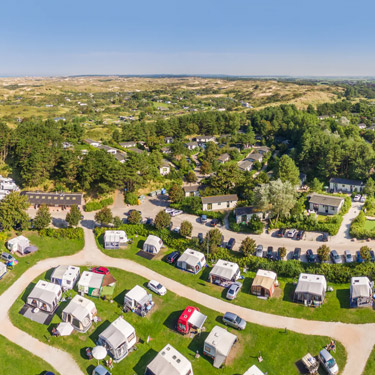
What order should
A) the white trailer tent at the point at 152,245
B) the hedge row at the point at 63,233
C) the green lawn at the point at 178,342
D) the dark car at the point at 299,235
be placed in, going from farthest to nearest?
the hedge row at the point at 63,233 < the dark car at the point at 299,235 < the white trailer tent at the point at 152,245 < the green lawn at the point at 178,342

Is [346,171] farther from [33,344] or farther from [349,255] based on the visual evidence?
[33,344]

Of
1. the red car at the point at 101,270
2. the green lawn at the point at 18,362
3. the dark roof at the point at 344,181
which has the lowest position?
the green lawn at the point at 18,362

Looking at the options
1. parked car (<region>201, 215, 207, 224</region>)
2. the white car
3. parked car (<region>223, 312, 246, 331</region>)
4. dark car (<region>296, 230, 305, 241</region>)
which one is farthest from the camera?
parked car (<region>201, 215, 207, 224</region>)

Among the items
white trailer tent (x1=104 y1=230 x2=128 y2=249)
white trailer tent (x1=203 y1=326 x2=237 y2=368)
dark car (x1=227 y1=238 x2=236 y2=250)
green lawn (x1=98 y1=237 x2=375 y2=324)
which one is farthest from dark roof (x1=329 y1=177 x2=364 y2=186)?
white trailer tent (x1=203 y1=326 x2=237 y2=368)

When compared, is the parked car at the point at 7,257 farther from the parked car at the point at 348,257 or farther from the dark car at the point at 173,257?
the parked car at the point at 348,257

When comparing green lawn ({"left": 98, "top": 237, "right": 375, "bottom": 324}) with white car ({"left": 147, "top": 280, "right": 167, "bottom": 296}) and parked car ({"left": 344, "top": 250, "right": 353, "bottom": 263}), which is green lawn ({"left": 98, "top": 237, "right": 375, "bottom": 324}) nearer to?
white car ({"left": 147, "top": 280, "right": 167, "bottom": 296})

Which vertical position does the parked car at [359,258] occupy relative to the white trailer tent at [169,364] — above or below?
above

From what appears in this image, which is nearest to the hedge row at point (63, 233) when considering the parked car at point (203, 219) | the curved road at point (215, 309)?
the curved road at point (215, 309)
